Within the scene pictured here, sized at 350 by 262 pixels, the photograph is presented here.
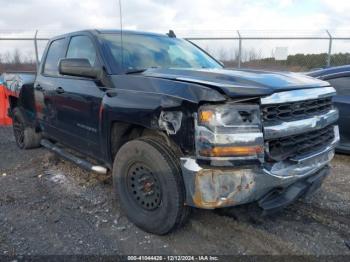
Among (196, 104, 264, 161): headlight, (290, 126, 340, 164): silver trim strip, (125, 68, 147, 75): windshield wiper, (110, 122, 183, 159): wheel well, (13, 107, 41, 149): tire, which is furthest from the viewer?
(13, 107, 41, 149): tire

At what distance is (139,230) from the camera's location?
135 inches

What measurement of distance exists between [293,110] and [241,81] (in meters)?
0.48

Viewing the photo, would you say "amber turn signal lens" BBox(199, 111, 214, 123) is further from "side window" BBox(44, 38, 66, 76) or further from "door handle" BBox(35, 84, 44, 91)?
"door handle" BBox(35, 84, 44, 91)

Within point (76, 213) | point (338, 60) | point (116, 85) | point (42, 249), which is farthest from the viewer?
point (338, 60)

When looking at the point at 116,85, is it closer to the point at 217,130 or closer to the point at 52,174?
the point at 217,130

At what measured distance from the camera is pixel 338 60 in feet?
46.5

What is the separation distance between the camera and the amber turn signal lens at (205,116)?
2646 mm

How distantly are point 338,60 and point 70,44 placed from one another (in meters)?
12.2

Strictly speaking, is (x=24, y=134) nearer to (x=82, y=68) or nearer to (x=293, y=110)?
(x=82, y=68)

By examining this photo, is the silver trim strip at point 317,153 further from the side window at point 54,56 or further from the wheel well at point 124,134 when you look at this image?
the side window at point 54,56

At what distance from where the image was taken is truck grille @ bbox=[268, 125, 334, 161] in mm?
2824

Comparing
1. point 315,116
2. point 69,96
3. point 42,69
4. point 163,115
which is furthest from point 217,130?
point 42,69

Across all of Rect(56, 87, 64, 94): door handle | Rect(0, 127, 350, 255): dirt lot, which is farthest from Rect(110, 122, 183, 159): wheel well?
Rect(56, 87, 64, 94): door handle

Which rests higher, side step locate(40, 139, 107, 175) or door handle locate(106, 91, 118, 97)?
door handle locate(106, 91, 118, 97)
